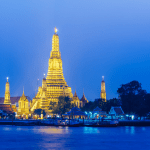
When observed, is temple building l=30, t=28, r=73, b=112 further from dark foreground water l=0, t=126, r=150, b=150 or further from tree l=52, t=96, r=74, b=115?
dark foreground water l=0, t=126, r=150, b=150

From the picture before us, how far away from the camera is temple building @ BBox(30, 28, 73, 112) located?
15725cm

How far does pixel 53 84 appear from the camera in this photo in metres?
161

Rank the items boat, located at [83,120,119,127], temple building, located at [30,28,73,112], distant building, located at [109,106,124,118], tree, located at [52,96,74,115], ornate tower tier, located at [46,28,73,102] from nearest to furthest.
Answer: boat, located at [83,120,119,127], distant building, located at [109,106,124,118], tree, located at [52,96,74,115], temple building, located at [30,28,73,112], ornate tower tier, located at [46,28,73,102]

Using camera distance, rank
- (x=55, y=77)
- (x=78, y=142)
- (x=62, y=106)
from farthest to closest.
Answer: (x=55, y=77), (x=62, y=106), (x=78, y=142)

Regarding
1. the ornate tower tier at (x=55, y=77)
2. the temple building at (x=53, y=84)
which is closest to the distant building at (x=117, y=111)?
the temple building at (x=53, y=84)

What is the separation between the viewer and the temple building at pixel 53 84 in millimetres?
157250

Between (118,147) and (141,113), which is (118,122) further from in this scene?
(118,147)

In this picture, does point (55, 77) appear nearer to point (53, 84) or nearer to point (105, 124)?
point (53, 84)

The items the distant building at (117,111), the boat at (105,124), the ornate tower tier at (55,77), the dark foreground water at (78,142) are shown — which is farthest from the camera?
the ornate tower tier at (55,77)

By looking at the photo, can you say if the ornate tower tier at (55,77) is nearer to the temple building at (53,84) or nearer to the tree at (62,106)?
the temple building at (53,84)

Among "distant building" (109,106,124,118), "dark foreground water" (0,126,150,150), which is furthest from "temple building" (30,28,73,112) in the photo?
"dark foreground water" (0,126,150,150)

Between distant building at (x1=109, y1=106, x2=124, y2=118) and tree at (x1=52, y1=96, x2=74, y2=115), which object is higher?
tree at (x1=52, y1=96, x2=74, y2=115)

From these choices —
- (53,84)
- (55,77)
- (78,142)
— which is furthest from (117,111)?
(78,142)

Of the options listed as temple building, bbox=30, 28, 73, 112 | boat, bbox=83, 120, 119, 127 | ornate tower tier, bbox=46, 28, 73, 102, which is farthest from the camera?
ornate tower tier, bbox=46, 28, 73, 102
